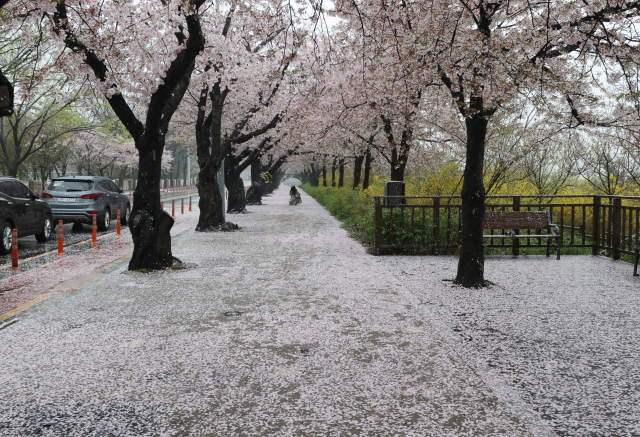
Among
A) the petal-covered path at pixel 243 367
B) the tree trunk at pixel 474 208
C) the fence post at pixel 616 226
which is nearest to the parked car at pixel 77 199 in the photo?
the petal-covered path at pixel 243 367

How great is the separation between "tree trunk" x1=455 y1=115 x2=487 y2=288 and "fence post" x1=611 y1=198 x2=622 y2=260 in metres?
4.64

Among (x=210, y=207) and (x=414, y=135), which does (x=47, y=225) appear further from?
(x=414, y=135)

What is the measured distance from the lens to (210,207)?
18.2 metres

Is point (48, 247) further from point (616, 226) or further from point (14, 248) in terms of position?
point (616, 226)

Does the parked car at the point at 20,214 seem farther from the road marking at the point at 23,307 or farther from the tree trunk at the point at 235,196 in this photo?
the tree trunk at the point at 235,196

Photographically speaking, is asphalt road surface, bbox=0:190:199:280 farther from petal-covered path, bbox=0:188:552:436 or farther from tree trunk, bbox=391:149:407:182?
tree trunk, bbox=391:149:407:182

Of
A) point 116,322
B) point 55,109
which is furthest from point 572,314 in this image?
point 55,109

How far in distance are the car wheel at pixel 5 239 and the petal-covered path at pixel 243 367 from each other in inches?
211

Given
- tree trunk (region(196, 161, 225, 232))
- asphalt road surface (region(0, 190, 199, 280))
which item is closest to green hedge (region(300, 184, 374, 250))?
tree trunk (region(196, 161, 225, 232))

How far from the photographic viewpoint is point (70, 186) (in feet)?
59.0

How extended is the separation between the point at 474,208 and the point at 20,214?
10.9m

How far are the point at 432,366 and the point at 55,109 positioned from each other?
33.9 meters

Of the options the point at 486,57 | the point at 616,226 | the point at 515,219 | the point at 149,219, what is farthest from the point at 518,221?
the point at 149,219

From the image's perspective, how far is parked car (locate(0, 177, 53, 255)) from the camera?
12.7 meters
